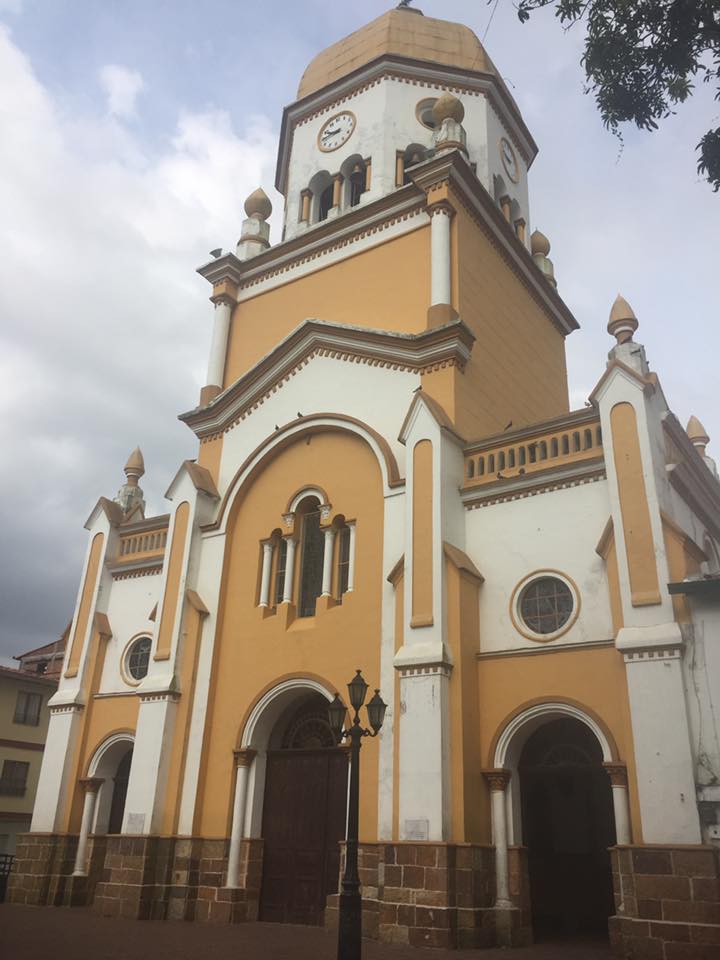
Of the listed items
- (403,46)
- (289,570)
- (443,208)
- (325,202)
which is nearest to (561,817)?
(289,570)

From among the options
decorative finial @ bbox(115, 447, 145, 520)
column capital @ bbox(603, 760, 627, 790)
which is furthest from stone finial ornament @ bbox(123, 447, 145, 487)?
column capital @ bbox(603, 760, 627, 790)

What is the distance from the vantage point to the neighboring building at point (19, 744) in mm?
31469

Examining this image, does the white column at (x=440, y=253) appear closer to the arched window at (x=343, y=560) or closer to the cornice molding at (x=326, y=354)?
the cornice molding at (x=326, y=354)

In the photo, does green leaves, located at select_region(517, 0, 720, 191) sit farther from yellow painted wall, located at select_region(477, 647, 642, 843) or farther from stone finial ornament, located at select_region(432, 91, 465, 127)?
stone finial ornament, located at select_region(432, 91, 465, 127)

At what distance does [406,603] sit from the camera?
1398cm

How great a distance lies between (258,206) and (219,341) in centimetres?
419

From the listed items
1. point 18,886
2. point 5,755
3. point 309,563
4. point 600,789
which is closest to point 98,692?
point 18,886

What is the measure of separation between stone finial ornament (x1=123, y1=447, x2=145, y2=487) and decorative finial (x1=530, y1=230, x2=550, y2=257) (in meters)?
11.8

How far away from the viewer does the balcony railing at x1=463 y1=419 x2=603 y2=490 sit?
14.0m

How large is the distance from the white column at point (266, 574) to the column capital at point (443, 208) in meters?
7.69

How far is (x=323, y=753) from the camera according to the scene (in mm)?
15211

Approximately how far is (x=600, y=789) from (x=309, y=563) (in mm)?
6641

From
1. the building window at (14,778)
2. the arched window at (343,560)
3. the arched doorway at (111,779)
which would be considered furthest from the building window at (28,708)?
the arched window at (343,560)

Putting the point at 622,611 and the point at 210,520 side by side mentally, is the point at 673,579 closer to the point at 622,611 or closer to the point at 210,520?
the point at 622,611
